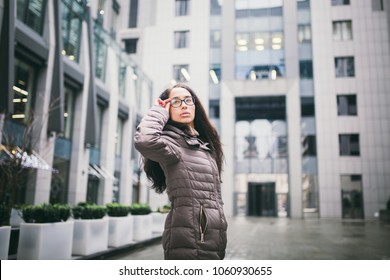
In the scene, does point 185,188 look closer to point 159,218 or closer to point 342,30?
point 342,30

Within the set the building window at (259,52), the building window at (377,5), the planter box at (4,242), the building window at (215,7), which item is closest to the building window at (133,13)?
the building window at (215,7)

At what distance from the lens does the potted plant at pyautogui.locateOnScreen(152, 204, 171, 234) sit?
10.4m

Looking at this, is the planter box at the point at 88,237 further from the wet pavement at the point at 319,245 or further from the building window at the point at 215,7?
the building window at the point at 215,7

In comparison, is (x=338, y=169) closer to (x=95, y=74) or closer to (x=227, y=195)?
(x=227, y=195)

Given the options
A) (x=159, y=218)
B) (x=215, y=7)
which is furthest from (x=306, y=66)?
(x=159, y=218)

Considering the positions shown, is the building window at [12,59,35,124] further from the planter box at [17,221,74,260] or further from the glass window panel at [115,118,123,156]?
the glass window panel at [115,118,123,156]

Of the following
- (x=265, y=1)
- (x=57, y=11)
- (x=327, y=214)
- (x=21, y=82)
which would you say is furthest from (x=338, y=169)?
(x=57, y=11)

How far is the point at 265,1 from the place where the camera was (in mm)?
5406

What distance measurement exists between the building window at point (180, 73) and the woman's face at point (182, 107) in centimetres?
330

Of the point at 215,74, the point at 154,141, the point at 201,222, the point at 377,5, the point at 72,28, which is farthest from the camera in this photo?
the point at 72,28

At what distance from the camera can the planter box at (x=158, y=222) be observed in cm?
1049

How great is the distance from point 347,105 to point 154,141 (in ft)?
15.6

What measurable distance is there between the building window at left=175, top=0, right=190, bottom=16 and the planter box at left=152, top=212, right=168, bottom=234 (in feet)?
20.4

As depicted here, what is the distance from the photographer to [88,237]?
22.9 ft
